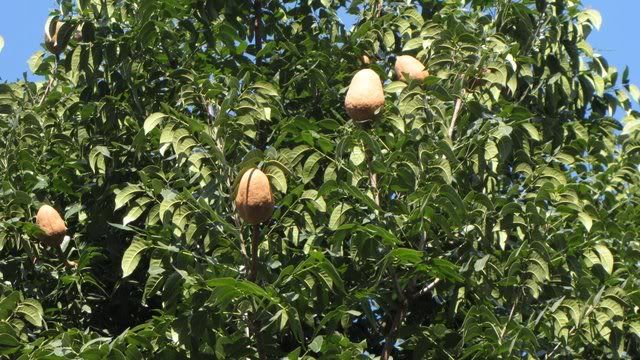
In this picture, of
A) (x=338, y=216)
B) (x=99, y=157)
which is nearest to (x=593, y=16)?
(x=338, y=216)

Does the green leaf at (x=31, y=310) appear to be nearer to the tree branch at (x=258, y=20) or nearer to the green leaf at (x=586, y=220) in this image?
the tree branch at (x=258, y=20)

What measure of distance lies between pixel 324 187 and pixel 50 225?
147 cm

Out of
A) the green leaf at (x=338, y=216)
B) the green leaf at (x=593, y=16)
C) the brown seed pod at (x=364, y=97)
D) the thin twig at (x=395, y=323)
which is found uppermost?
the green leaf at (x=593, y=16)

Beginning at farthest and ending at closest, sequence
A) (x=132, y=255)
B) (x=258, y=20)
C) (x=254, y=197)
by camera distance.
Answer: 1. (x=258, y=20)
2. (x=132, y=255)
3. (x=254, y=197)

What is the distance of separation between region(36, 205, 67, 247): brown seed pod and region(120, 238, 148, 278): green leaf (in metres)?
0.87

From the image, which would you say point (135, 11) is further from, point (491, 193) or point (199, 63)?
point (491, 193)

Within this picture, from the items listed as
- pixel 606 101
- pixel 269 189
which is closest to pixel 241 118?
pixel 269 189

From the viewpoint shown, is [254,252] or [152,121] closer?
[254,252]

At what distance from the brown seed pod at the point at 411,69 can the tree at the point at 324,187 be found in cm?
7

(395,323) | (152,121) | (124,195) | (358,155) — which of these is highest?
(152,121)

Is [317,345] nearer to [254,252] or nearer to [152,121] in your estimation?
[254,252]

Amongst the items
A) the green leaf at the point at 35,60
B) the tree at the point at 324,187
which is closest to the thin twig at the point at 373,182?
the tree at the point at 324,187

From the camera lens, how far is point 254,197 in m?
4.14

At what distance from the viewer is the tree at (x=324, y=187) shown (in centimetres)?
451
